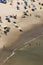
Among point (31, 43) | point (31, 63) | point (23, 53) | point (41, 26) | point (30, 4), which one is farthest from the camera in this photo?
point (30, 4)

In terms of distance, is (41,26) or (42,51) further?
(41,26)

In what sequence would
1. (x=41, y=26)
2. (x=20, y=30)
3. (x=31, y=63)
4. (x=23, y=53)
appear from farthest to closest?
(x=41, y=26)
(x=20, y=30)
(x=23, y=53)
(x=31, y=63)

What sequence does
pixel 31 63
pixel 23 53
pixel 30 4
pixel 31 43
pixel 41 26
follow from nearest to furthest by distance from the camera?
pixel 31 63
pixel 23 53
pixel 31 43
pixel 41 26
pixel 30 4

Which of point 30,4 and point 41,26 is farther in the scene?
point 30,4

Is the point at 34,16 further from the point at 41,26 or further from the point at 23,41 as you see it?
the point at 23,41

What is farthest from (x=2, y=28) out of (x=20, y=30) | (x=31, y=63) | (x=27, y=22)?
(x=31, y=63)

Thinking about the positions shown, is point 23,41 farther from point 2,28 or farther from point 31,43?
point 2,28

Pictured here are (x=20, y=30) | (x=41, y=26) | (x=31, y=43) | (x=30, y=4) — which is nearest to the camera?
(x=31, y=43)

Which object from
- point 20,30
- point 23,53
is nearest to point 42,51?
point 23,53

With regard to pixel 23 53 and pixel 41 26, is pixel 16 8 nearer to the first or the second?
pixel 41 26
